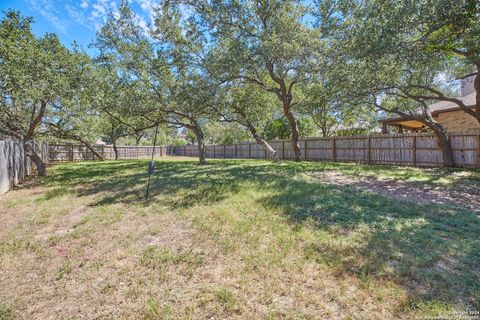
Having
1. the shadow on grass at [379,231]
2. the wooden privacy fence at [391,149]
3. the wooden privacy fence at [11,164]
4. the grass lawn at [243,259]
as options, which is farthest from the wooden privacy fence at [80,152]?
the grass lawn at [243,259]

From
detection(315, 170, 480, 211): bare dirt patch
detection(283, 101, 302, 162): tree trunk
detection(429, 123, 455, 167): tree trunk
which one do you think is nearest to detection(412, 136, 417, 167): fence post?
detection(429, 123, 455, 167): tree trunk

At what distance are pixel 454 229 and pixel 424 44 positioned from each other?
485cm

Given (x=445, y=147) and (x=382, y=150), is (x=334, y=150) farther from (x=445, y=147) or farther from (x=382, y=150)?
Result: (x=445, y=147)

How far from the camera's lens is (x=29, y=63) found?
24.4 ft

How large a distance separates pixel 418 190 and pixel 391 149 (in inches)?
255

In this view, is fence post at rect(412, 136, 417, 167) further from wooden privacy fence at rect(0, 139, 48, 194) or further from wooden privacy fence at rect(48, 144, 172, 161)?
wooden privacy fence at rect(48, 144, 172, 161)

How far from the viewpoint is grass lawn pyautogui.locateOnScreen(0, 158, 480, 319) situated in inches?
81.7

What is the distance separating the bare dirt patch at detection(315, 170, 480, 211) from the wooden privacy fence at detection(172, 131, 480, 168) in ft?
13.1

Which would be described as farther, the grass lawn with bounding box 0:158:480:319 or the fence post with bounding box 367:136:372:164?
the fence post with bounding box 367:136:372:164

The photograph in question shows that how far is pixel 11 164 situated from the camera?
7.70 m

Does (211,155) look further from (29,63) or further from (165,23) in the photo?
(29,63)

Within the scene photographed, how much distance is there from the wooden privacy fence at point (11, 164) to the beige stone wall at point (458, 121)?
17.3 m

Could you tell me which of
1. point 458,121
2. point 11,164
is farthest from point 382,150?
Result: point 11,164

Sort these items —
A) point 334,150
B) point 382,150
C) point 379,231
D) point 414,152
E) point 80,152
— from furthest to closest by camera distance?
point 80,152
point 334,150
point 382,150
point 414,152
point 379,231
